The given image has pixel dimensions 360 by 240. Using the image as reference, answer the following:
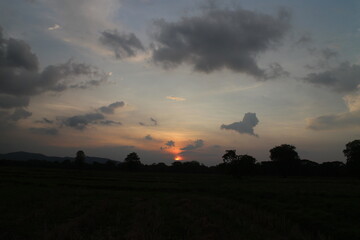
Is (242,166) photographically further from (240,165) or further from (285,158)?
(285,158)

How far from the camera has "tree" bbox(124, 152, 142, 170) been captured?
140875mm

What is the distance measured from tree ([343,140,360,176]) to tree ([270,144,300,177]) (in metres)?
23.3

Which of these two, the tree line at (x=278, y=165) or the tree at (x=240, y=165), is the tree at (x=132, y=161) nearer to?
the tree line at (x=278, y=165)

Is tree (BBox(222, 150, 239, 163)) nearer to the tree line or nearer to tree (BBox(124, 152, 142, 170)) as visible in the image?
the tree line

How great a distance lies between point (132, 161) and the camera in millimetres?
141625

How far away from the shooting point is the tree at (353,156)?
250 feet

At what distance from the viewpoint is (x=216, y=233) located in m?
15.1

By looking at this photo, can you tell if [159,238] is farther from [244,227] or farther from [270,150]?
[270,150]

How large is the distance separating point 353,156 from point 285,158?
2863 centimetres

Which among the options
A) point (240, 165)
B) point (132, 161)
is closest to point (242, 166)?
point (240, 165)

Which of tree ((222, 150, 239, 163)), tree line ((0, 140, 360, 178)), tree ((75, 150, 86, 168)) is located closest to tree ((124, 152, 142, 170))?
tree line ((0, 140, 360, 178))

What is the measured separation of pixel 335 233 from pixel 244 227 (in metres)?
5.96

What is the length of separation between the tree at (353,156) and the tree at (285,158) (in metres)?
23.3

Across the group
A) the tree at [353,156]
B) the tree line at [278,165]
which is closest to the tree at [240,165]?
the tree line at [278,165]
